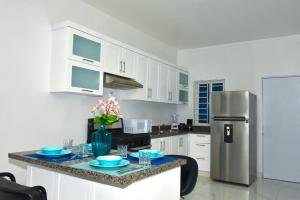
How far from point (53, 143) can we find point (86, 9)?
2.02m

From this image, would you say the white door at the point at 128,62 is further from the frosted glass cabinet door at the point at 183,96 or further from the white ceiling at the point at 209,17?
the frosted glass cabinet door at the point at 183,96

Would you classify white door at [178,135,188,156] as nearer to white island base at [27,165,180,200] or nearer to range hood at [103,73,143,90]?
range hood at [103,73,143,90]

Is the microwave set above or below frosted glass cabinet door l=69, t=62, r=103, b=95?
below

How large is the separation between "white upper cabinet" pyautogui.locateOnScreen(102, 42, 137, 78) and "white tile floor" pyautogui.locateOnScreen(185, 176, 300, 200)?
7.10 feet

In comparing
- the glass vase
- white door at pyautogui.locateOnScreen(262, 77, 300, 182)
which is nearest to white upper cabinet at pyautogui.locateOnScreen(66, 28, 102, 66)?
the glass vase

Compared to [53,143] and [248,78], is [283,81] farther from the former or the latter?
[53,143]

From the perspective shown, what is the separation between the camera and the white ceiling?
3.45 m

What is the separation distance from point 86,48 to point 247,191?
11.2 feet

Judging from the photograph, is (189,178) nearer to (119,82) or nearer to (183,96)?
(119,82)

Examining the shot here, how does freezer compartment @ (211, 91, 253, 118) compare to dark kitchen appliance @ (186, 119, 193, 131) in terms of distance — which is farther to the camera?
dark kitchen appliance @ (186, 119, 193, 131)

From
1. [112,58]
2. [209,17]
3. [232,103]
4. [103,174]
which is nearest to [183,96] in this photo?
[232,103]

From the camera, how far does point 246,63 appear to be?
508 cm

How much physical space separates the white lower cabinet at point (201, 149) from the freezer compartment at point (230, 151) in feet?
1.10

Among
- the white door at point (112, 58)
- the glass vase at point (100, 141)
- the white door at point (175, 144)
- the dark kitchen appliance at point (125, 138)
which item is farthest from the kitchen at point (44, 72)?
the glass vase at point (100, 141)
